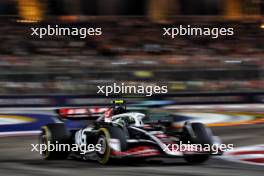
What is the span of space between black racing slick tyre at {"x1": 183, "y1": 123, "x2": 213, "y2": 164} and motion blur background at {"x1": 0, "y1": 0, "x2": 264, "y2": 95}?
38.7 ft

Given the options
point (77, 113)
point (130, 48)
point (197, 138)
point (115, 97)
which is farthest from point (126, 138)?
point (130, 48)

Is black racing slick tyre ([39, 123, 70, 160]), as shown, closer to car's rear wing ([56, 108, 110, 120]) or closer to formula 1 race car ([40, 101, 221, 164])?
formula 1 race car ([40, 101, 221, 164])

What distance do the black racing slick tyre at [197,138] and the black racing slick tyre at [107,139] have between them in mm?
1056

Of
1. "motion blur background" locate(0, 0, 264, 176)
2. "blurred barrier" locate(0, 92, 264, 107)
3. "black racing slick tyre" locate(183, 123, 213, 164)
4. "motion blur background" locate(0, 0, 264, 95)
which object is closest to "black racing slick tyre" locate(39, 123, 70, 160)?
"motion blur background" locate(0, 0, 264, 176)

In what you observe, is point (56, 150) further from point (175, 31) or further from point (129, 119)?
point (175, 31)

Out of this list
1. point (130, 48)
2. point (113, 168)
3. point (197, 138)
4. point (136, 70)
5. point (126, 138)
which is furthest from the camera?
point (130, 48)

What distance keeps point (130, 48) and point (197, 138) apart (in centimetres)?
2062

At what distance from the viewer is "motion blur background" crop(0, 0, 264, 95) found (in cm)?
2272

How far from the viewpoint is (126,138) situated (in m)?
10.5

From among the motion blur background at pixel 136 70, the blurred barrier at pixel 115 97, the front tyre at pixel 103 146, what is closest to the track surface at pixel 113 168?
the motion blur background at pixel 136 70

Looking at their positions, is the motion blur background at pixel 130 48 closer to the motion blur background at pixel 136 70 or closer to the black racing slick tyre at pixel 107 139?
the motion blur background at pixel 136 70

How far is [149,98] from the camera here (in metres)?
22.2

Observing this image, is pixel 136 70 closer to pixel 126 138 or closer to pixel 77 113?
pixel 77 113

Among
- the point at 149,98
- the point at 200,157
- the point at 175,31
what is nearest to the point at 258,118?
the point at 149,98
